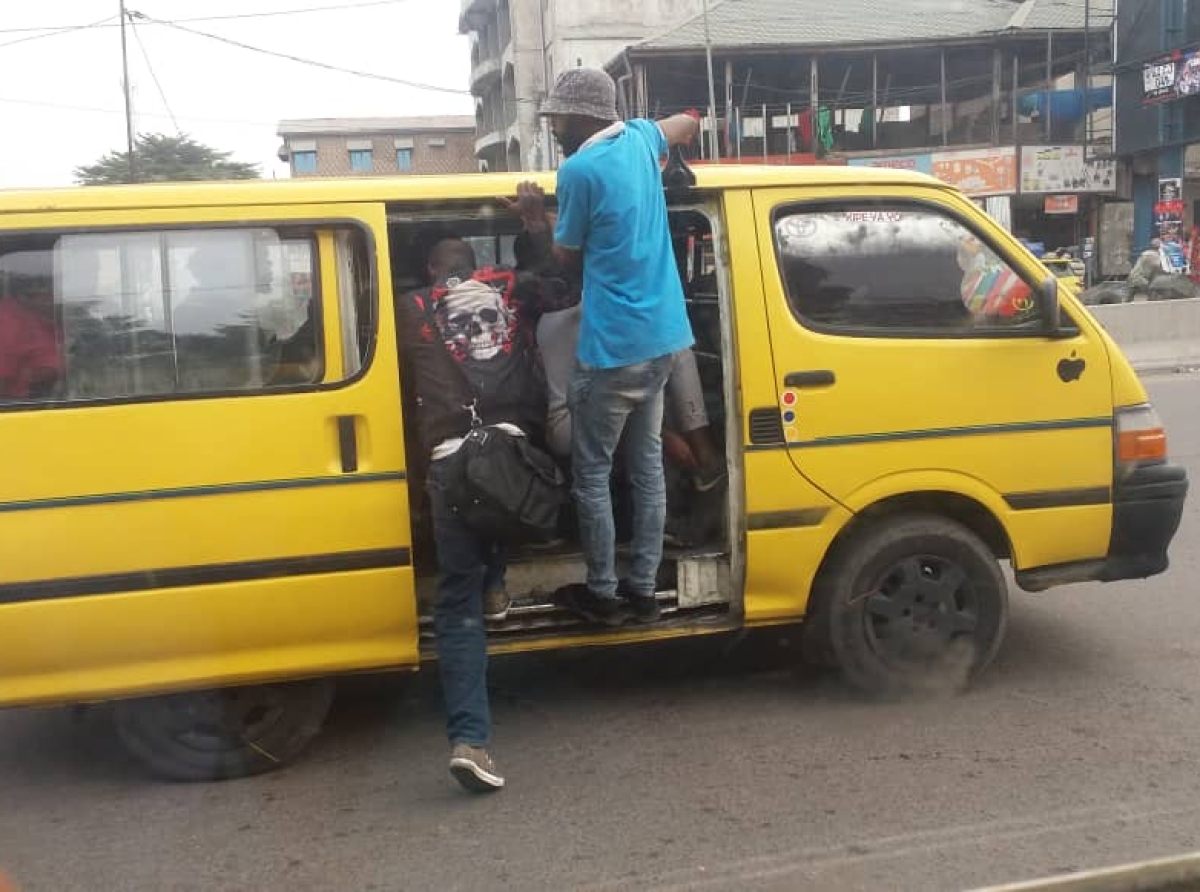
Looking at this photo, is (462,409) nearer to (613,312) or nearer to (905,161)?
(613,312)

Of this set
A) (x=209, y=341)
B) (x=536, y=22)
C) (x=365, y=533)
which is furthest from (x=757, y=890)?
(x=536, y=22)

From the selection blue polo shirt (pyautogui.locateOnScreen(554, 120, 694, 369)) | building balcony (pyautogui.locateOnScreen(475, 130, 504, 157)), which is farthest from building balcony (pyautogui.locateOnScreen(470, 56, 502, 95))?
blue polo shirt (pyautogui.locateOnScreen(554, 120, 694, 369))

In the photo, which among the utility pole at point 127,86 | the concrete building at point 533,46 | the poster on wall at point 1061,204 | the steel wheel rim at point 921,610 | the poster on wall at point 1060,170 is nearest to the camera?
the steel wheel rim at point 921,610

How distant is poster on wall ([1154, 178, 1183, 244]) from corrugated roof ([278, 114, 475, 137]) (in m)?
41.0

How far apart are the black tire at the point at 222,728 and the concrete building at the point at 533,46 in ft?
105

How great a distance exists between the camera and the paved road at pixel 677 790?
122 inches

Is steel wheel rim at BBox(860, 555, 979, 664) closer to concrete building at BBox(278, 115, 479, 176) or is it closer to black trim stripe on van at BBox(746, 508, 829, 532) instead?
black trim stripe on van at BBox(746, 508, 829, 532)

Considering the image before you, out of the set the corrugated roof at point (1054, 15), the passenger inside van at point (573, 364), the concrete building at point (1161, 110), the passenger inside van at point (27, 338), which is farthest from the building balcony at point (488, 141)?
the passenger inside van at point (27, 338)

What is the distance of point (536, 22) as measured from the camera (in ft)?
141

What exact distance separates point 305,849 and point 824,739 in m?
1.74

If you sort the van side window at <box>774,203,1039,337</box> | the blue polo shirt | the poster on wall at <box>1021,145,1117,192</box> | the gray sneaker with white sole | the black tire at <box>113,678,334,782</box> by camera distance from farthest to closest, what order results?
the poster on wall at <box>1021,145,1117,192</box>
the van side window at <box>774,203,1039,337</box>
the black tire at <box>113,678,334,782</box>
the blue polo shirt
the gray sneaker with white sole

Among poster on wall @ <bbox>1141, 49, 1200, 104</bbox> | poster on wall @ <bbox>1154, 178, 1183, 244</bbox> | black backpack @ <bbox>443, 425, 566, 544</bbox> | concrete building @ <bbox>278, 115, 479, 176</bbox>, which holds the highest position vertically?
concrete building @ <bbox>278, 115, 479, 176</bbox>

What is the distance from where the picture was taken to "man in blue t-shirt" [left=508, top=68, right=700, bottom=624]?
11.7 feet

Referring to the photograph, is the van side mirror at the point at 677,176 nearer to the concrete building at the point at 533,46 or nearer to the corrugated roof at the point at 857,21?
the corrugated roof at the point at 857,21
